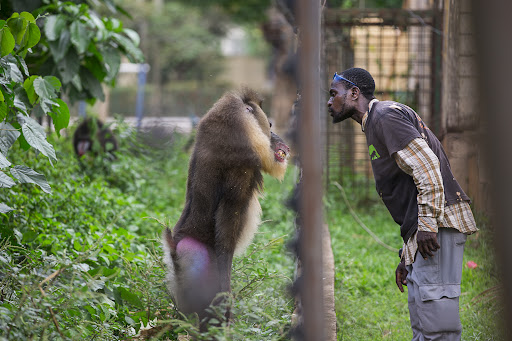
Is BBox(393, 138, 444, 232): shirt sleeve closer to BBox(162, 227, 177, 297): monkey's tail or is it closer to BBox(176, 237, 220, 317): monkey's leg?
BBox(176, 237, 220, 317): monkey's leg

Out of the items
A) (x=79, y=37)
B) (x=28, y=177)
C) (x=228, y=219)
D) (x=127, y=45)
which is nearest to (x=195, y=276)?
(x=228, y=219)

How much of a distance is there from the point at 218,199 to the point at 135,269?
1087mm

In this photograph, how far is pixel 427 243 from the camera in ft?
11.2

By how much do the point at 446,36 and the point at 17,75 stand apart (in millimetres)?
4607

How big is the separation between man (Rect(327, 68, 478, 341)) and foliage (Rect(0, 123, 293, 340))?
85 centimetres

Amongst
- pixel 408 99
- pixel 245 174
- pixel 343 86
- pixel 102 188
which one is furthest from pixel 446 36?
pixel 102 188

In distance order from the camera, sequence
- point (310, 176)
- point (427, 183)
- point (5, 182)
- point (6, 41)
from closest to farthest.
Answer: point (310, 176) < point (427, 183) < point (5, 182) < point (6, 41)

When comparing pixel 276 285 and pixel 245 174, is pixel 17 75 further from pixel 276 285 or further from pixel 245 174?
pixel 276 285

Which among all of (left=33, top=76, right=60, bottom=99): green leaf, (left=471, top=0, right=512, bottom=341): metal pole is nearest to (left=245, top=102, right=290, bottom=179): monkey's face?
(left=33, top=76, right=60, bottom=99): green leaf

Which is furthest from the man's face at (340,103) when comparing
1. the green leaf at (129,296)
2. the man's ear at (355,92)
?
the green leaf at (129,296)

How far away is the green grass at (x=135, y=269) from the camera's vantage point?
344 centimetres

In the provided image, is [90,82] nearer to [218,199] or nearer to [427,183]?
[218,199]

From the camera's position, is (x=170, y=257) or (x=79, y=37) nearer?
(x=170, y=257)

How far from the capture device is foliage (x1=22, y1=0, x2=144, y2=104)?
6004 millimetres
